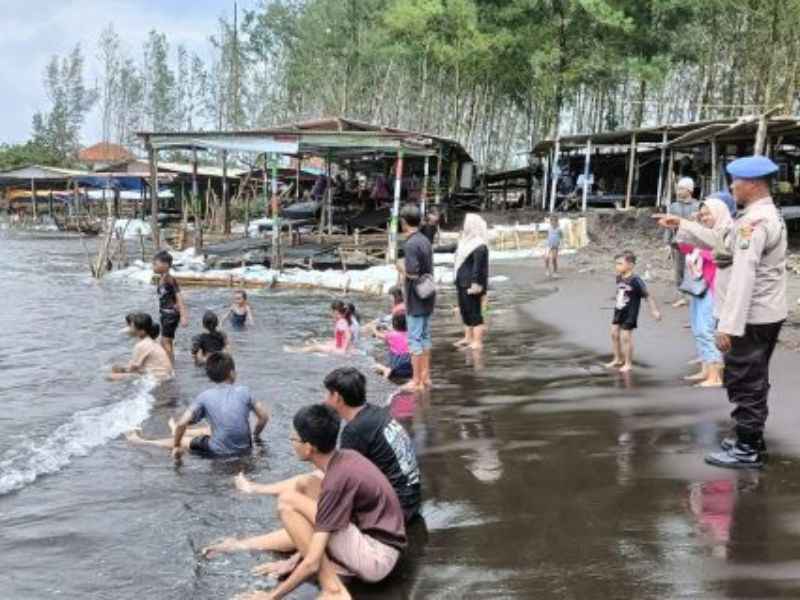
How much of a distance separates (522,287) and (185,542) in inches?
555

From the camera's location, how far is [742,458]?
5465 millimetres

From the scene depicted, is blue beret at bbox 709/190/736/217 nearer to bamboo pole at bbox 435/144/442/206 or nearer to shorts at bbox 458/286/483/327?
shorts at bbox 458/286/483/327

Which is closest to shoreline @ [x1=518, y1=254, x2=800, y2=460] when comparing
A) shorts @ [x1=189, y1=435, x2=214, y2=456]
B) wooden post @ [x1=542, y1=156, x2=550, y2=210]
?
shorts @ [x1=189, y1=435, x2=214, y2=456]

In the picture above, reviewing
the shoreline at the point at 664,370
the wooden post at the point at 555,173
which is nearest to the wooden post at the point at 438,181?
the wooden post at the point at 555,173

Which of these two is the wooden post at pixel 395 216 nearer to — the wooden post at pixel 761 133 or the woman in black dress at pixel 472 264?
the wooden post at pixel 761 133

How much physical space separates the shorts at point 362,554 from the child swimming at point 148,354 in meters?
5.90

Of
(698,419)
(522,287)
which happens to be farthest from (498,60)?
(698,419)

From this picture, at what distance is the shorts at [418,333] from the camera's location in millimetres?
8258

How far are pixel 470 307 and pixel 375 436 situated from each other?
601cm

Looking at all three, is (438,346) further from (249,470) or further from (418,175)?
(418,175)

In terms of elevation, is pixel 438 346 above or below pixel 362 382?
below

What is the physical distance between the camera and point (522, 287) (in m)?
18.4

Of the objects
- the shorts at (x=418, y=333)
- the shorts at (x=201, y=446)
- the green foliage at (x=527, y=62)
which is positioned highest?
the green foliage at (x=527, y=62)

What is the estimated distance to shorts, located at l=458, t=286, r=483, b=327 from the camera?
10.3 meters
